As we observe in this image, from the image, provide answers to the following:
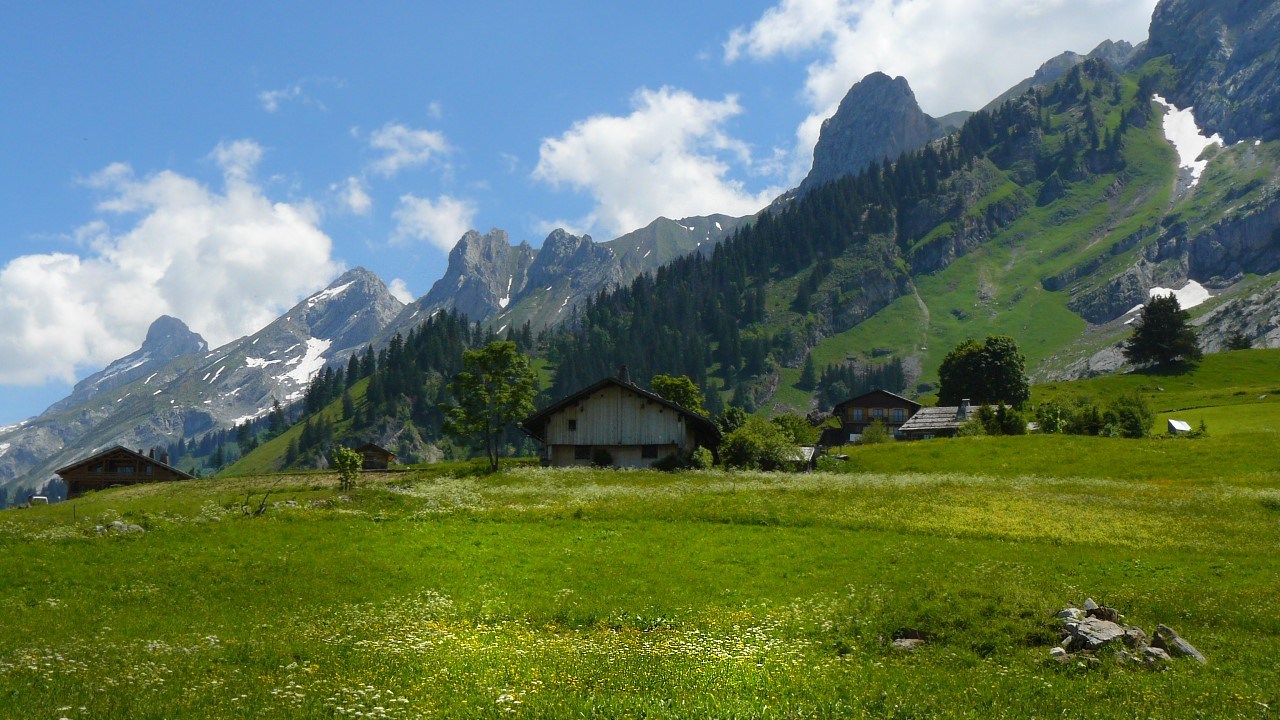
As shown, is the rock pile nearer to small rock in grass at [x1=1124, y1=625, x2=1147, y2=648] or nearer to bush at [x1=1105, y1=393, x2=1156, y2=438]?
small rock in grass at [x1=1124, y1=625, x2=1147, y2=648]

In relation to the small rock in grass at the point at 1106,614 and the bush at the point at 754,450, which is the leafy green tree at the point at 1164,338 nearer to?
the bush at the point at 754,450

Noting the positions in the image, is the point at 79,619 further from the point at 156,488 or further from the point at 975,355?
the point at 975,355

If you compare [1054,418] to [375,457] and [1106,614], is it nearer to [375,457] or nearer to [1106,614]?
[1106,614]

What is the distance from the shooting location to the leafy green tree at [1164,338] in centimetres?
16788

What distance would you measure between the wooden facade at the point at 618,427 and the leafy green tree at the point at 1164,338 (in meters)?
134

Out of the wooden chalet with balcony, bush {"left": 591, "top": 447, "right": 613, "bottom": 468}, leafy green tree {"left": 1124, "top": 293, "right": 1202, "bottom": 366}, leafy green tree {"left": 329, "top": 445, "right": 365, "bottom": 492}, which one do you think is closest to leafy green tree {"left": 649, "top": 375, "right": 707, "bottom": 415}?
bush {"left": 591, "top": 447, "right": 613, "bottom": 468}

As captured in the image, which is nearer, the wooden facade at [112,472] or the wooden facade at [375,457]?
the wooden facade at [112,472]

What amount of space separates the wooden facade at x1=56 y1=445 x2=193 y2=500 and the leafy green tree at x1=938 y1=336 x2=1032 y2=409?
123044 millimetres

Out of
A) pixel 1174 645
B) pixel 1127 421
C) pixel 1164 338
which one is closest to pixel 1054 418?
pixel 1127 421

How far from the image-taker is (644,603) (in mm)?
25016

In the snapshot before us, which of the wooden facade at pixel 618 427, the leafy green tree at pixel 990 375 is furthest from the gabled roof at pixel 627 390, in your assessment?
the leafy green tree at pixel 990 375

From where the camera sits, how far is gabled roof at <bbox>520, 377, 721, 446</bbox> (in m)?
→ 76.3

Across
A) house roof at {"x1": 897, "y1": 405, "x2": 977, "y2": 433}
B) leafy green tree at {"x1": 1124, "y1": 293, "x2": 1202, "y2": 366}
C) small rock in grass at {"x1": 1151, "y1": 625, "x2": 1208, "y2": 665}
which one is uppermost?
leafy green tree at {"x1": 1124, "y1": 293, "x2": 1202, "y2": 366}

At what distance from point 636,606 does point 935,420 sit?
347 ft
